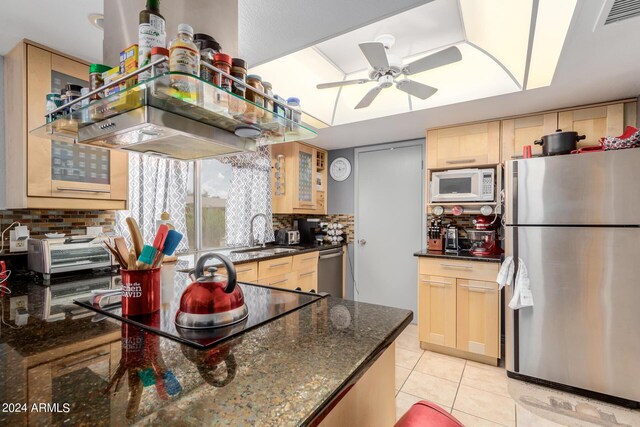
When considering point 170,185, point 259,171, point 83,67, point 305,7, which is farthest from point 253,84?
point 259,171

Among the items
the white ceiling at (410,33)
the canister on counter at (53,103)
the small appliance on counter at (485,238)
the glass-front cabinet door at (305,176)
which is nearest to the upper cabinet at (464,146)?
the small appliance on counter at (485,238)

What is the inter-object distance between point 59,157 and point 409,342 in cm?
328

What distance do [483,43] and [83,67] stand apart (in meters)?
2.67

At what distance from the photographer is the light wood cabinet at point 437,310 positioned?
2.74m

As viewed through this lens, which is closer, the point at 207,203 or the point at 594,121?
the point at 594,121

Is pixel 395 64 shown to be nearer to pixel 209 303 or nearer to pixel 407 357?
pixel 209 303

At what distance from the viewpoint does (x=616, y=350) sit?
6.61 ft

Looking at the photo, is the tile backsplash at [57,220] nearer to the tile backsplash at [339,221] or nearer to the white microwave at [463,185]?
the tile backsplash at [339,221]

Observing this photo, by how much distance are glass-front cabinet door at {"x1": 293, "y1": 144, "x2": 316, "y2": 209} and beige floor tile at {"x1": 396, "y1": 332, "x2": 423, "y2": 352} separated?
1.91 metres

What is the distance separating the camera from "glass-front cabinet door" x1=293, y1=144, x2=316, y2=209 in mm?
3639

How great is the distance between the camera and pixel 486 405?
203 centimetres

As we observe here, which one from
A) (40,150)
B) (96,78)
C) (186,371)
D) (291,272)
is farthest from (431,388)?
(40,150)

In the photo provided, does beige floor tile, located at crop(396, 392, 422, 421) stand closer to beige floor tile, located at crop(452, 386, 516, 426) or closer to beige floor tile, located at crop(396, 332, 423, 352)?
beige floor tile, located at crop(452, 386, 516, 426)

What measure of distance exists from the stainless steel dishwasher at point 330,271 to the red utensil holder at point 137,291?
253 cm
